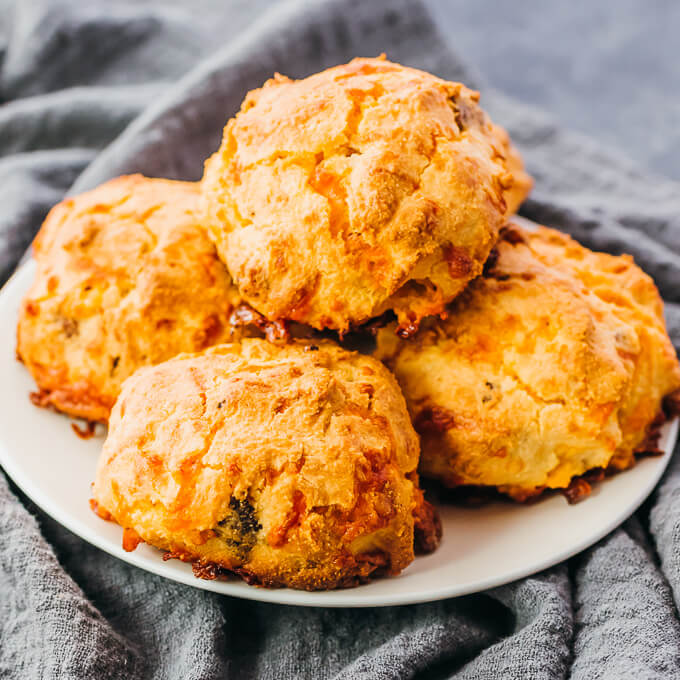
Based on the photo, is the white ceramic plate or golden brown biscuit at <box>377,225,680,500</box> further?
golden brown biscuit at <box>377,225,680,500</box>

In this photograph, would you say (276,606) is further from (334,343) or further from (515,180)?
(515,180)

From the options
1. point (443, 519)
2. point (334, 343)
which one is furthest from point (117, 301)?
point (443, 519)

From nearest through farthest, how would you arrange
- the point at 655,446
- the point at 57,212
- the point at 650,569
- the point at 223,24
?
the point at 650,569
the point at 655,446
the point at 57,212
the point at 223,24

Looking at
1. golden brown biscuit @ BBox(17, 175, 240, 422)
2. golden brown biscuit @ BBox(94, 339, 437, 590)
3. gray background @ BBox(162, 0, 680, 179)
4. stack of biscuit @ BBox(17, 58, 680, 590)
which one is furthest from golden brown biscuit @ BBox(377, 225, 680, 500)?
gray background @ BBox(162, 0, 680, 179)

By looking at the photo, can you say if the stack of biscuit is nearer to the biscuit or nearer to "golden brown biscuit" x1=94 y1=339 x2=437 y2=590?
"golden brown biscuit" x1=94 y1=339 x2=437 y2=590

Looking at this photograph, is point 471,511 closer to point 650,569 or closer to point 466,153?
point 650,569

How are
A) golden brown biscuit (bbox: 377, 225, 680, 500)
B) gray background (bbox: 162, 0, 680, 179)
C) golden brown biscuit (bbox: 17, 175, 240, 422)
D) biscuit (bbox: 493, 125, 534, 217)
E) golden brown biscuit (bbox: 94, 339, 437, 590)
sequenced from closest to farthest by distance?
1. golden brown biscuit (bbox: 94, 339, 437, 590)
2. golden brown biscuit (bbox: 377, 225, 680, 500)
3. golden brown biscuit (bbox: 17, 175, 240, 422)
4. biscuit (bbox: 493, 125, 534, 217)
5. gray background (bbox: 162, 0, 680, 179)

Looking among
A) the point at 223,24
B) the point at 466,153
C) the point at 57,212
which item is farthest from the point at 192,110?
the point at 466,153

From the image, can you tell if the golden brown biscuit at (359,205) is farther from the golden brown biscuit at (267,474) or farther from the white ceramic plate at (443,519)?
the white ceramic plate at (443,519)
